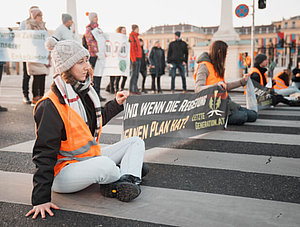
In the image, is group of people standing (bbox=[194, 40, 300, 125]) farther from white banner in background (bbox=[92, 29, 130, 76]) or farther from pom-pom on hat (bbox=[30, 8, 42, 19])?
white banner in background (bbox=[92, 29, 130, 76])

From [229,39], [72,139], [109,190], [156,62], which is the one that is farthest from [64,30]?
[229,39]

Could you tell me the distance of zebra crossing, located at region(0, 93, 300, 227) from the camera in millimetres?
2197

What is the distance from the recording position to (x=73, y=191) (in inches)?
99.5

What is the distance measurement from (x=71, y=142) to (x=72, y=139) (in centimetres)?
2

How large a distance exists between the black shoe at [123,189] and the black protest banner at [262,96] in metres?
4.81

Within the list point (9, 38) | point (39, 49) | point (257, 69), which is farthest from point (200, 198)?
point (9, 38)

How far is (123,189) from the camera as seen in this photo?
94.7 inches

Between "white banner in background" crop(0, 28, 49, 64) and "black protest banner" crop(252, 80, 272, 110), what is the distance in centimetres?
460

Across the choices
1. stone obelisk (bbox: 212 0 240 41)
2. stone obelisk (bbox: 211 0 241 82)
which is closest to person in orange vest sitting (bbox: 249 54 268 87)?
stone obelisk (bbox: 211 0 241 82)

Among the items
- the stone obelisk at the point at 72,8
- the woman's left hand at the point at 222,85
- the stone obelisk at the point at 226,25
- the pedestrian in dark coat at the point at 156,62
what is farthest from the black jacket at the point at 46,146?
the stone obelisk at the point at 226,25

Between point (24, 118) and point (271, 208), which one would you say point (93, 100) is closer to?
point (271, 208)

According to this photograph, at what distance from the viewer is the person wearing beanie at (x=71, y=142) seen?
7.36 ft

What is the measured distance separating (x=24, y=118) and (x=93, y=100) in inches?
155

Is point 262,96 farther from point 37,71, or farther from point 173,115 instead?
point 37,71
